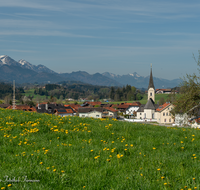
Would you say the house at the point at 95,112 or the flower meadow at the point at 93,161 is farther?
the house at the point at 95,112

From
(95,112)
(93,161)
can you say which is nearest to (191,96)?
(93,161)

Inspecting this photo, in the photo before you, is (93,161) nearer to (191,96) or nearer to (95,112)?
(191,96)

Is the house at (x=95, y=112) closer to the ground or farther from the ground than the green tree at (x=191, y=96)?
closer to the ground

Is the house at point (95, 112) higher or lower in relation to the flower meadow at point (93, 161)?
lower

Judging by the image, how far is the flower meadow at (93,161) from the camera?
5422mm

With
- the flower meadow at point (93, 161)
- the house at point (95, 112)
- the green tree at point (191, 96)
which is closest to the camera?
the flower meadow at point (93, 161)

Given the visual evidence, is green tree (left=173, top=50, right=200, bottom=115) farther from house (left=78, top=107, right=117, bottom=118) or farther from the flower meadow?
house (left=78, top=107, right=117, bottom=118)

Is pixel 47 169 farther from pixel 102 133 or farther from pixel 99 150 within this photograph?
pixel 102 133

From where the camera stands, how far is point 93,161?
6.93 metres

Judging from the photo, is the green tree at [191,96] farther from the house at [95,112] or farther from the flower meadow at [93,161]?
the house at [95,112]

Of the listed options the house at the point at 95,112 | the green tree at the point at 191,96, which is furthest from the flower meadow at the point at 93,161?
the house at the point at 95,112

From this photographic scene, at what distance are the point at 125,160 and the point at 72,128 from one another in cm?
524

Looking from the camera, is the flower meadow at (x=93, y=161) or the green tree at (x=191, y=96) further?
the green tree at (x=191, y=96)

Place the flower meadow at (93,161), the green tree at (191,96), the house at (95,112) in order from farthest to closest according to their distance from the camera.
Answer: the house at (95,112)
the green tree at (191,96)
the flower meadow at (93,161)
